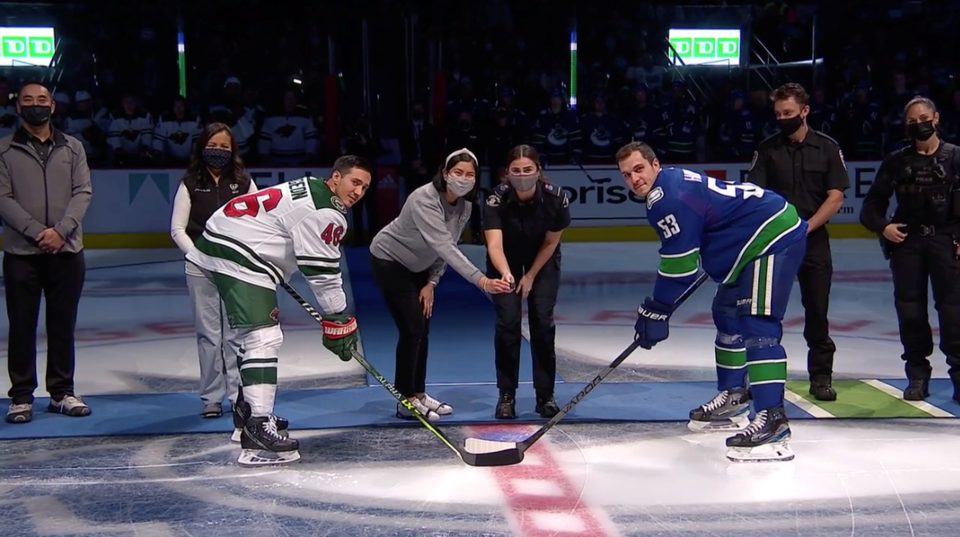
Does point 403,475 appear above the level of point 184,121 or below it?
below

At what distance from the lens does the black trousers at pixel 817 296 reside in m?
5.75

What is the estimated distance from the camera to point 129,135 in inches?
505

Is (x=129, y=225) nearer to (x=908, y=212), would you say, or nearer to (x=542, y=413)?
(x=542, y=413)

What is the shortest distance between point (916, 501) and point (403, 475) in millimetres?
1975

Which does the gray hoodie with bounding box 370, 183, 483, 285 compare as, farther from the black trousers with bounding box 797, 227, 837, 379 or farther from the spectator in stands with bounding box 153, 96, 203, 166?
the spectator in stands with bounding box 153, 96, 203, 166

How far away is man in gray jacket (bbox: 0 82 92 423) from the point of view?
539cm

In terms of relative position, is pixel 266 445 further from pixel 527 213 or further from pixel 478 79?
pixel 478 79

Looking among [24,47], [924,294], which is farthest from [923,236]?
[24,47]

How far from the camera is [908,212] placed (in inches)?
225

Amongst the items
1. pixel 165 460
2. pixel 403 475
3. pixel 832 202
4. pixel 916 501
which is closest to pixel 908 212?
pixel 832 202

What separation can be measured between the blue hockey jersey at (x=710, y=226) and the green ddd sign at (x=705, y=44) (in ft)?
41.7

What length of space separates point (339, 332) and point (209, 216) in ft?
3.85

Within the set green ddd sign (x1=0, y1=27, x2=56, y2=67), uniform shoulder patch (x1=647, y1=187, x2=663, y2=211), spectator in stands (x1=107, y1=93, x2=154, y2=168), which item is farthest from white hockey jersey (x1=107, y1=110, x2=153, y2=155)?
uniform shoulder patch (x1=647, y1=187, x2=663, y2=211)

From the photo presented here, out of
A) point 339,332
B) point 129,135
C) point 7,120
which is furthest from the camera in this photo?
point 7,120
